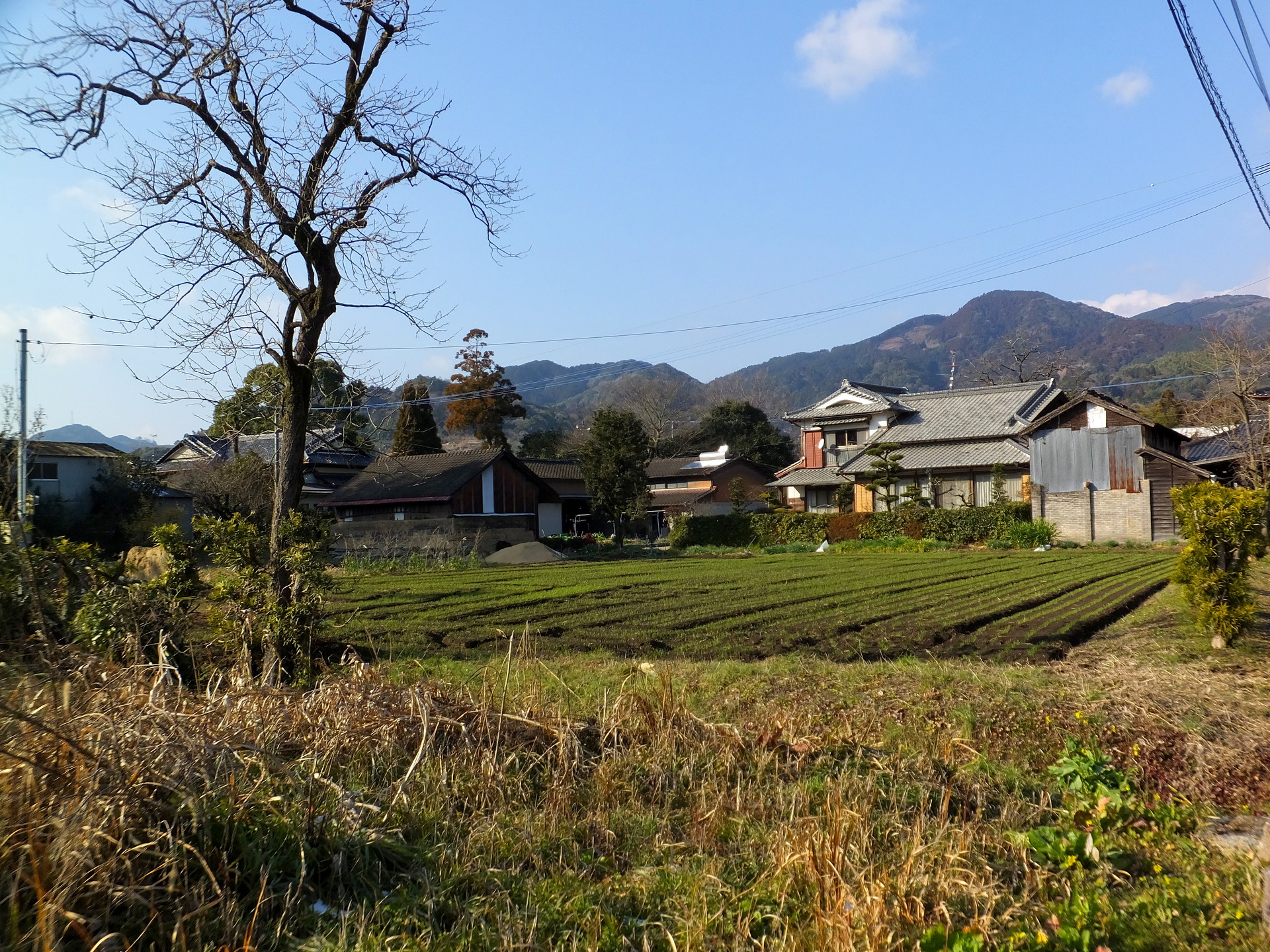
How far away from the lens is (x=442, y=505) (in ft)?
111

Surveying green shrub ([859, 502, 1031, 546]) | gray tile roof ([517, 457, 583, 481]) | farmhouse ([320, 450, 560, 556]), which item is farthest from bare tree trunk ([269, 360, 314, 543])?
gray tile roof ([517, 457, 583, 481])

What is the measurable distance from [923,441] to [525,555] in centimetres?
1837

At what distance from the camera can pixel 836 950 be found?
10.5 feet

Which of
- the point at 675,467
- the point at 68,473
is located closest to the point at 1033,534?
the point at 675,467

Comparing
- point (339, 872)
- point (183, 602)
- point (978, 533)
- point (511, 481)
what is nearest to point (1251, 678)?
point (339, 872)

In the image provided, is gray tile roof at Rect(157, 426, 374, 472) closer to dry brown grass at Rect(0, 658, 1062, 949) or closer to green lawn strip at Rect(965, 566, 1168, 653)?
green lawn strip at Rect(965, 566, 1168, 653)

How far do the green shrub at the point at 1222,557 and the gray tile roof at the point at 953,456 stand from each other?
2646 cm

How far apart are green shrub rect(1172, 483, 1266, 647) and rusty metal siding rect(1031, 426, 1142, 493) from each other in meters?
23.4

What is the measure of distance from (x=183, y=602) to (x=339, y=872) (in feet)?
16.5

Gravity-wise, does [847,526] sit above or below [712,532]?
above

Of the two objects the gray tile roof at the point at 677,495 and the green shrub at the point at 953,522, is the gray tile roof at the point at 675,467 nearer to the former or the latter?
the gray tile roof at the point at 677,495

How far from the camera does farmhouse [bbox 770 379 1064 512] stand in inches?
1416

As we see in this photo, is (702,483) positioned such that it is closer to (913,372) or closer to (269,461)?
(269,461)

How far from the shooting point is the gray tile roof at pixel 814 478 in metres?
40.6
